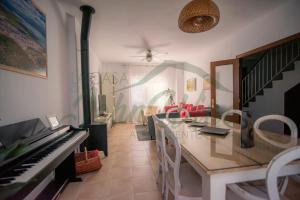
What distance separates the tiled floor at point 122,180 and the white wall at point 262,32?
2.90 m

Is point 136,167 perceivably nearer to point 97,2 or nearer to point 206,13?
point 206,13

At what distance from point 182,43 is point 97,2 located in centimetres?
245

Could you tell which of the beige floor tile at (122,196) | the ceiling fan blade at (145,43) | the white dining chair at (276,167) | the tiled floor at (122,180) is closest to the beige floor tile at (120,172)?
the tiled floor at (122,180)

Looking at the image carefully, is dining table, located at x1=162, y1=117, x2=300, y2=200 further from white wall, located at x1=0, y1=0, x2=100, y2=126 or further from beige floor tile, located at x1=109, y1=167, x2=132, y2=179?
white wall, located at x1=0, y1=0, x2=100, y2=126

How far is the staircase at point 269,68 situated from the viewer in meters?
3.36

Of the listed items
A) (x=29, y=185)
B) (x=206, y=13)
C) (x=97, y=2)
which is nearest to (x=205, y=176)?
(x=29, y=185)

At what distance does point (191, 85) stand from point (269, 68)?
2404 millimetres

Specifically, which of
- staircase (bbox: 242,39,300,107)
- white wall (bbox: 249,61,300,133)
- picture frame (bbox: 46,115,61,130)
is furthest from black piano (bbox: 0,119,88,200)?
staircase (bbox: 242,39,300,107)

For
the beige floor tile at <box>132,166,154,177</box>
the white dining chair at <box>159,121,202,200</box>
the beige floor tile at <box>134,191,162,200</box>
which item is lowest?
the beige floor tile at <box>134,191,162,200</box>

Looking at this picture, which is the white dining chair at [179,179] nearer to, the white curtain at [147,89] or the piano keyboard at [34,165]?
the piano keyboard at [34,165]

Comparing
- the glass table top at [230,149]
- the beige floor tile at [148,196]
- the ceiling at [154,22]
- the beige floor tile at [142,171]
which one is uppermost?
the ceiling at [154,22]

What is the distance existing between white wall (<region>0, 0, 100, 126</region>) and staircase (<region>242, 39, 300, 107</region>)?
4.15 metres

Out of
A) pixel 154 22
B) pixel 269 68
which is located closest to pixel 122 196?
pixel 154 22

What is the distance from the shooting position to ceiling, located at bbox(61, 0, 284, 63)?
7.39 feet
